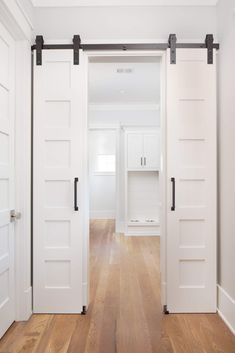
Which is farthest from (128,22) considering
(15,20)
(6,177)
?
(6,177)

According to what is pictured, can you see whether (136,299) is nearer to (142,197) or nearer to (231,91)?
(231,91)

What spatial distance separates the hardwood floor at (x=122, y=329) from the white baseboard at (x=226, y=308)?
0.17ft

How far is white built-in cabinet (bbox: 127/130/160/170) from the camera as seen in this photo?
19.7 feet

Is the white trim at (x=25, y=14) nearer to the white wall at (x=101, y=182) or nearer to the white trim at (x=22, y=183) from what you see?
the white trim at (x=22, y=183)

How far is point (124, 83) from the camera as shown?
5.04m

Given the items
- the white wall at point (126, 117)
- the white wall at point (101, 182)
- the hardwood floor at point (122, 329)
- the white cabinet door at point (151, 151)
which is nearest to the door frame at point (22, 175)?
the hardwood floor at point (122, 329)

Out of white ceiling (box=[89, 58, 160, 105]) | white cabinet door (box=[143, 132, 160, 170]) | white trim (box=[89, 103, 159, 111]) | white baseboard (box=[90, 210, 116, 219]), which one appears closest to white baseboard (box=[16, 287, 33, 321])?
white ceiling (box=[89, 58, 160, 105])

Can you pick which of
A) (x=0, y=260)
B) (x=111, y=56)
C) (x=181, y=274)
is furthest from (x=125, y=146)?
(x=0, y=260)

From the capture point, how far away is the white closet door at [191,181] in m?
2.57

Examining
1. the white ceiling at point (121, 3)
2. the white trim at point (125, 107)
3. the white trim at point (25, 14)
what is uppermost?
the white ceiling at point (121, 3)

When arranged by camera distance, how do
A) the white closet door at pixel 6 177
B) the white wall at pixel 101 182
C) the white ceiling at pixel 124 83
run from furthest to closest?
the white wall at pixel 101 182, the white ceiling at pixel 124 83, the white closet door at pixel 6 177

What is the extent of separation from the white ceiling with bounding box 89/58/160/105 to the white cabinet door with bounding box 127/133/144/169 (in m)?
0.77

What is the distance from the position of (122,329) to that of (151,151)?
4.17 meters

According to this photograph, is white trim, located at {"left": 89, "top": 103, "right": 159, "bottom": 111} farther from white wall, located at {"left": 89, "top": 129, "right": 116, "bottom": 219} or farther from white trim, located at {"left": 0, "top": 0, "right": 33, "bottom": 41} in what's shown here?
white trim, located at {"left": 0, "top": 0, "right": 33, "bottom": 41}
